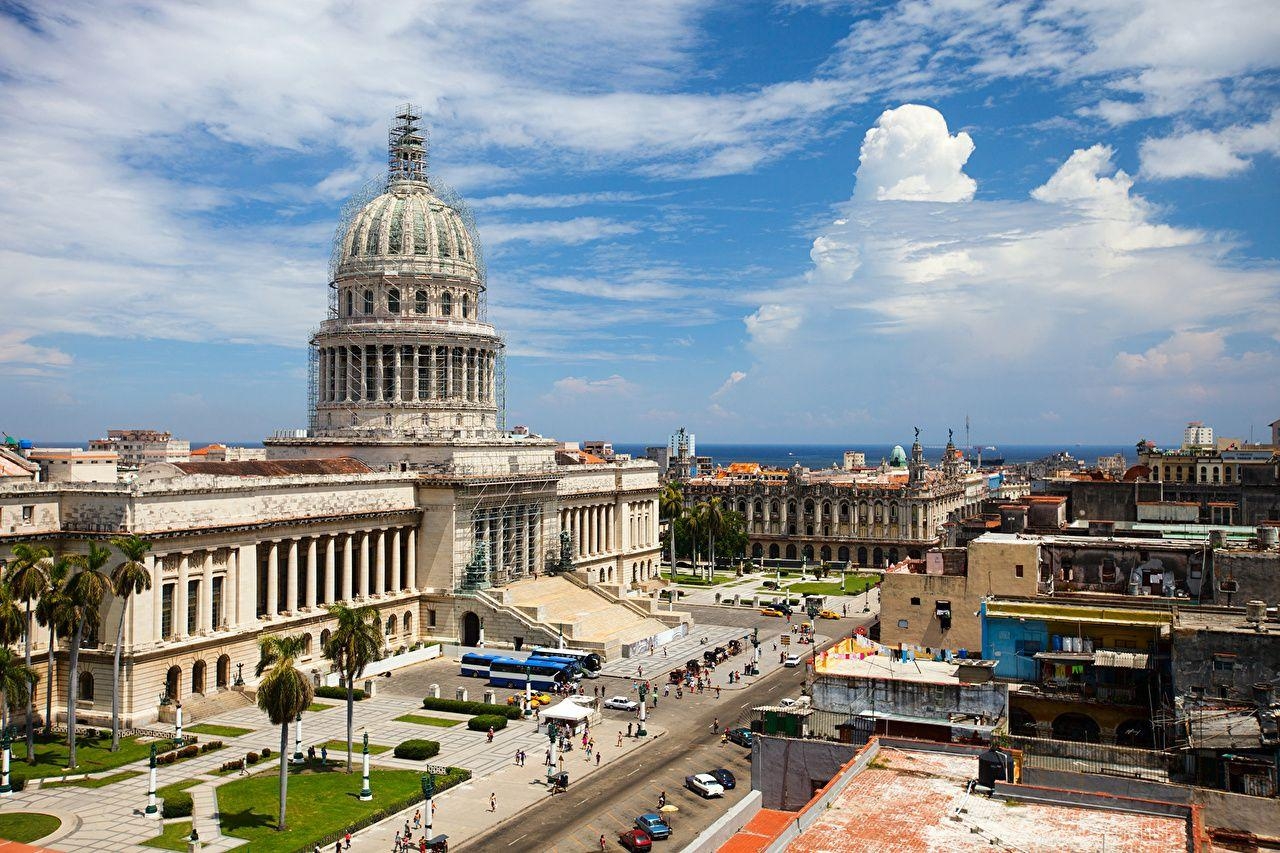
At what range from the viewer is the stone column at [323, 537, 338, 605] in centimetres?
8606

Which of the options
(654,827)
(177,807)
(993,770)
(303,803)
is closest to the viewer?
(993,770)

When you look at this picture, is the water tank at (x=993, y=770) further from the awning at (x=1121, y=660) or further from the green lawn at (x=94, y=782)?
the green lawn at (x=94, y=782)

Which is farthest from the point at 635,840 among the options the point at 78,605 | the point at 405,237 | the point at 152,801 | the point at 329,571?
the point at 405,237

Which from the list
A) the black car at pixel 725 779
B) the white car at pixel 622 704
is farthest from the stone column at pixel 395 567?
the black car at pixel 725 779

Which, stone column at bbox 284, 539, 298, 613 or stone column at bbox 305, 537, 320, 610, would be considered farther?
stone column at bbox 305, 537, 320, 610

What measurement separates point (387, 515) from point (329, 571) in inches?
316

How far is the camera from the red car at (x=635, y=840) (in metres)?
48.8

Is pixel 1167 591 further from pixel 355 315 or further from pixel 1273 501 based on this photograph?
pixel 355 315

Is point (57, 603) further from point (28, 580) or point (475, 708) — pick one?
point (475, 708)

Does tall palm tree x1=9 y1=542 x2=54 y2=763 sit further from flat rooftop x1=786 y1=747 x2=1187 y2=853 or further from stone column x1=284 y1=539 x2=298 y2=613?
flat rooftop x1=786 y1=747 x2=1187 y2=853

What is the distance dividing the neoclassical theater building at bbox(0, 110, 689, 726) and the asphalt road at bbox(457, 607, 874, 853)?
2111 centimetres

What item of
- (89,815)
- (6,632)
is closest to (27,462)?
(6,632)

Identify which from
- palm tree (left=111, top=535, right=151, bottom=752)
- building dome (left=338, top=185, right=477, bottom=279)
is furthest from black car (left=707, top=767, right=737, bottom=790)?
building dome (left=338, top=185, right=477, bottom=279)

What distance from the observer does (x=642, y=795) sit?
186 ft
